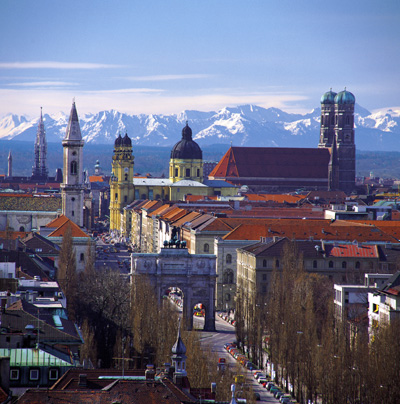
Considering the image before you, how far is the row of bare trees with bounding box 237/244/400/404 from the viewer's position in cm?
6788

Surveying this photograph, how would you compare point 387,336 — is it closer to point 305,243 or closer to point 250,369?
point 250,369

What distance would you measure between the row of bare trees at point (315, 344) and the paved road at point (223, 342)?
164cm

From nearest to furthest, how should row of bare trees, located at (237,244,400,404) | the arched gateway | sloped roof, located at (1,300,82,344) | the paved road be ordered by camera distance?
1. sloped roof, located at (1,300,82,344)
2. row of bare trees, located at (237,244,400,404)
3. the paved road
4. the arched gateway

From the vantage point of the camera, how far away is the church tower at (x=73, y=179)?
16250 cm

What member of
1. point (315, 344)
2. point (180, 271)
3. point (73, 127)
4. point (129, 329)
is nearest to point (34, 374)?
point (315, 344)

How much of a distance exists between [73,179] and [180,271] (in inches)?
2069

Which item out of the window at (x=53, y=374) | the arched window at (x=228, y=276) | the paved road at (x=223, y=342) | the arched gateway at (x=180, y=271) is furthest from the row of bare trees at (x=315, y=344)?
the window at (x=53, y=374)

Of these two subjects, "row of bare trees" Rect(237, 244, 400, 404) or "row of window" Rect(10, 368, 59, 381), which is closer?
"row of window" Rect(10, 368, 59, 381)

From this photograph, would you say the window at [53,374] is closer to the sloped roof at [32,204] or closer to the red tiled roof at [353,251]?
the red tiled roof at [353,251]

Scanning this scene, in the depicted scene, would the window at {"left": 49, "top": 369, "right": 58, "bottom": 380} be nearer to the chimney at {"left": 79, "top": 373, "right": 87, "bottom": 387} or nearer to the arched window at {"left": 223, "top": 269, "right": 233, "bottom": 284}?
the chimney at {"left": 79, "top": 373, "right": 87, "bottom": 387}

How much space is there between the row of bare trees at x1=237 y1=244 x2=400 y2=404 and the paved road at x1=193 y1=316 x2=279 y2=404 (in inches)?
64.7

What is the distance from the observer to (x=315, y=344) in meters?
78.6

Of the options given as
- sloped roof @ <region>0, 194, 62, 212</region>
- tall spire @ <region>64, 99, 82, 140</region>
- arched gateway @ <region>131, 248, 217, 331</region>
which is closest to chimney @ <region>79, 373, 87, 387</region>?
arched gateway @ <region>131, 248, 217, 331</region>

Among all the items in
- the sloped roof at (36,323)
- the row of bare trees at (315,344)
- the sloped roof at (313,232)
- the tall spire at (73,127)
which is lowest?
the row of bare trees at (315,344)
